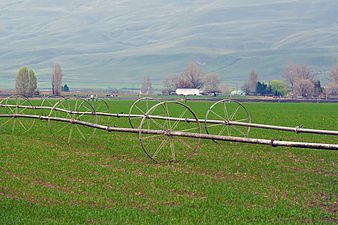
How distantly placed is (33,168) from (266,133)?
38.1ft

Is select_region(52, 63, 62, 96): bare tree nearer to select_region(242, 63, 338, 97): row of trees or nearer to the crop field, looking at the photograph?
select_region(242, 63, 338, 97): row of trees

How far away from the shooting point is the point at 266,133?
22.4 m

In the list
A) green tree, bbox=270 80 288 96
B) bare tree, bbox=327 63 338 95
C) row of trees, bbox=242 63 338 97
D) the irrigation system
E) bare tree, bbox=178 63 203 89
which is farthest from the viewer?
bare tree, bbox=178 63 203 89

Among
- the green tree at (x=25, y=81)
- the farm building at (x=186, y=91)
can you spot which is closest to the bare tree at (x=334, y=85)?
the farm building at (x=186, y=91)

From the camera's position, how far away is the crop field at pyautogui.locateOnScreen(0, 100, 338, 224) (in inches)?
348

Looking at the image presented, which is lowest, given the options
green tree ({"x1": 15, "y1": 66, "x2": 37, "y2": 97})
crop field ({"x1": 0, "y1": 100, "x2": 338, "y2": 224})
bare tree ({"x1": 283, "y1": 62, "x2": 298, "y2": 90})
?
crop field ({"x1": 0, "y1": 100, "x2": 338, "y2": 224})

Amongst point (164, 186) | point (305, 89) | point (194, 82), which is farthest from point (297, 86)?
point (164, 186)

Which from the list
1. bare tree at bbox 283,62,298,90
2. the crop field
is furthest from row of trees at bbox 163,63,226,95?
the crop field

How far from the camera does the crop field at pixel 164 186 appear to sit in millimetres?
8844

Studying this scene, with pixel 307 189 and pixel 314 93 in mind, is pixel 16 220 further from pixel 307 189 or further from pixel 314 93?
pixel 314 93

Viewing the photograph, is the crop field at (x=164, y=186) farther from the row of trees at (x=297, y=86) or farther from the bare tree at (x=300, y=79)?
the bare tree at (x=300, y=79)

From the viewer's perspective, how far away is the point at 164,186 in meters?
11.0

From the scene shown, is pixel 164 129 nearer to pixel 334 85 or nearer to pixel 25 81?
pixel 25 81

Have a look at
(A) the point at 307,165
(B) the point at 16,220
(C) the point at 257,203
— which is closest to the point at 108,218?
(B) the point at 16,220
